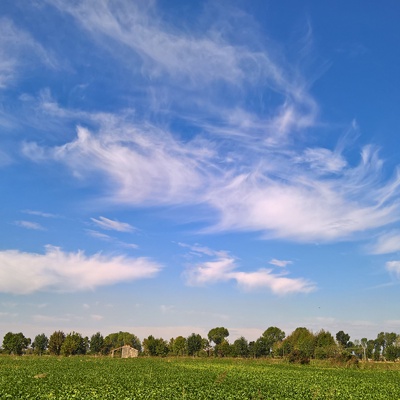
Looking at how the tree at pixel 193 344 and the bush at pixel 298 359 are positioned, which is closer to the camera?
the bush at pixel 298 359

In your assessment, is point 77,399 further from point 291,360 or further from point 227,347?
point 227,347

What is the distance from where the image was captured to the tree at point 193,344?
151875 millimetres

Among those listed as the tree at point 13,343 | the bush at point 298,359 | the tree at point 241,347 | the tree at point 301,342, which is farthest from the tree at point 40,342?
the bush at point 298,359

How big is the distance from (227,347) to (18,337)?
8013 cm

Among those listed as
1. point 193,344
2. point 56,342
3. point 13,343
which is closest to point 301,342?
point 193,344

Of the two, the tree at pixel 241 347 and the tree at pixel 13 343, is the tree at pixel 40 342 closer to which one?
the tree at pixel 13 343

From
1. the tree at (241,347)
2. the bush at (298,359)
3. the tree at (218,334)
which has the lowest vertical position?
the bush at (298,359)

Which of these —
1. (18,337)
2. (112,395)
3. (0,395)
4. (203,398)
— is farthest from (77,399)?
(18,337)

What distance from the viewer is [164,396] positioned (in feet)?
85.3

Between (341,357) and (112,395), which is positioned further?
(341,357)

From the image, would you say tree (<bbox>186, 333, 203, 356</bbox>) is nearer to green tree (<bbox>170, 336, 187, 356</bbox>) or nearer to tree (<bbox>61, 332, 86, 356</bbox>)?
green tree (<bbox>170, 336, 187, 356</bbox>)

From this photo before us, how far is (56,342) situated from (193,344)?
1979 inches

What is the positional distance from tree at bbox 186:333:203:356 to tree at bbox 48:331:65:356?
153 ft

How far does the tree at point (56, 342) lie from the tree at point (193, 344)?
46.8 m
